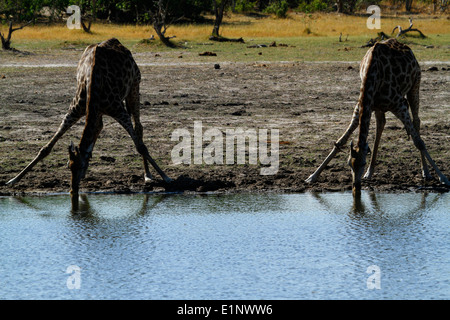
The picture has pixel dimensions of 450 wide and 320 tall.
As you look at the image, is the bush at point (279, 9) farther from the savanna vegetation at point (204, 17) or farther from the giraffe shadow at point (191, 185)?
the giraffe shadow at point (191, 185)

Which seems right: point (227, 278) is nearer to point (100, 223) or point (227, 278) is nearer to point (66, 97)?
point (100, 223)

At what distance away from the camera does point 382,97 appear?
309 inches

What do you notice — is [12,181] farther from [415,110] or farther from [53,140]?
[415,110]

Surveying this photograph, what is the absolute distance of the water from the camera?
5.07m

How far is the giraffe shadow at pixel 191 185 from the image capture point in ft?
26.6

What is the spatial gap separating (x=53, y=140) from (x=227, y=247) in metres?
3.01

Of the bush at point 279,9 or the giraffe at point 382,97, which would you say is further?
the bush at point 279,9

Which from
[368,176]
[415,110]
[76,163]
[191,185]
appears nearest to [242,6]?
[415,110]

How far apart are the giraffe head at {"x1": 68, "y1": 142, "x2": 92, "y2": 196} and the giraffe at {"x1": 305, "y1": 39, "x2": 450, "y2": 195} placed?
106 inches

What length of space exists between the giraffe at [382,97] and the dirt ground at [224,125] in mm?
511

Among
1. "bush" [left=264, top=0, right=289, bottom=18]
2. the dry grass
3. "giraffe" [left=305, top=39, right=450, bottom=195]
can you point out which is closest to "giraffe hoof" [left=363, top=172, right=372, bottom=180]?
"giraffe" [left=305, top=39, right=450, bottom=195]

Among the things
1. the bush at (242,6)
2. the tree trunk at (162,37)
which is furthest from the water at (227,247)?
the bush at (242,6)

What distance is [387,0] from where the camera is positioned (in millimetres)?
57219
